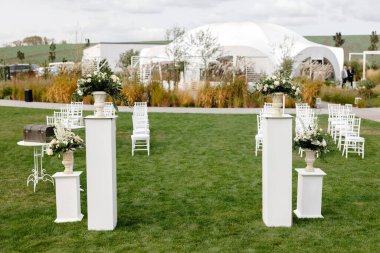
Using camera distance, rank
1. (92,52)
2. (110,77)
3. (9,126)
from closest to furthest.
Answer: (110,77)
(9,126)
(92,52)

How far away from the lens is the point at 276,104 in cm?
699

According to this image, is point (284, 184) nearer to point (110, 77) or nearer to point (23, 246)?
point (110, 77)

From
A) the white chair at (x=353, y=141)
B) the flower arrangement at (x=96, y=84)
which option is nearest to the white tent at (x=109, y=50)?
→ the white chair at (x=353, y=141)

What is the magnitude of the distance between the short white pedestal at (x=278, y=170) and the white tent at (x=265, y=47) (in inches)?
1098

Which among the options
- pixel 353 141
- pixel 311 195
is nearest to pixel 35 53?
pixel 353 141

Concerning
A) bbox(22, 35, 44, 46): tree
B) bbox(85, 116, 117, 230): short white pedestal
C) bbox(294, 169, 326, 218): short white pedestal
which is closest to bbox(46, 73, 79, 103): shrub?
bbox(85, 116, 117, 230): short white pedestal

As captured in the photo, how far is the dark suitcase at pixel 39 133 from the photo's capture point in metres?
8.51

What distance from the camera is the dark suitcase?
27.9 ft

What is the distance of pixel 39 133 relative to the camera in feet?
28.1

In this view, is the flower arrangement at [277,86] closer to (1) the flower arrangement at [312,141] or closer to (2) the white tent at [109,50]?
(1) the flower arrangement at [312,141]

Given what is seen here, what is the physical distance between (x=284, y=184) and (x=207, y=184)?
251cm

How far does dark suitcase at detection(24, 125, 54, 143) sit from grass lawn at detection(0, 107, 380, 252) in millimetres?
925

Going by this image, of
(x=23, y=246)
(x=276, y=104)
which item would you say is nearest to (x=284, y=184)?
(x=276, y=104)

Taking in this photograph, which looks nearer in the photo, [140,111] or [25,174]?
[25,174]
